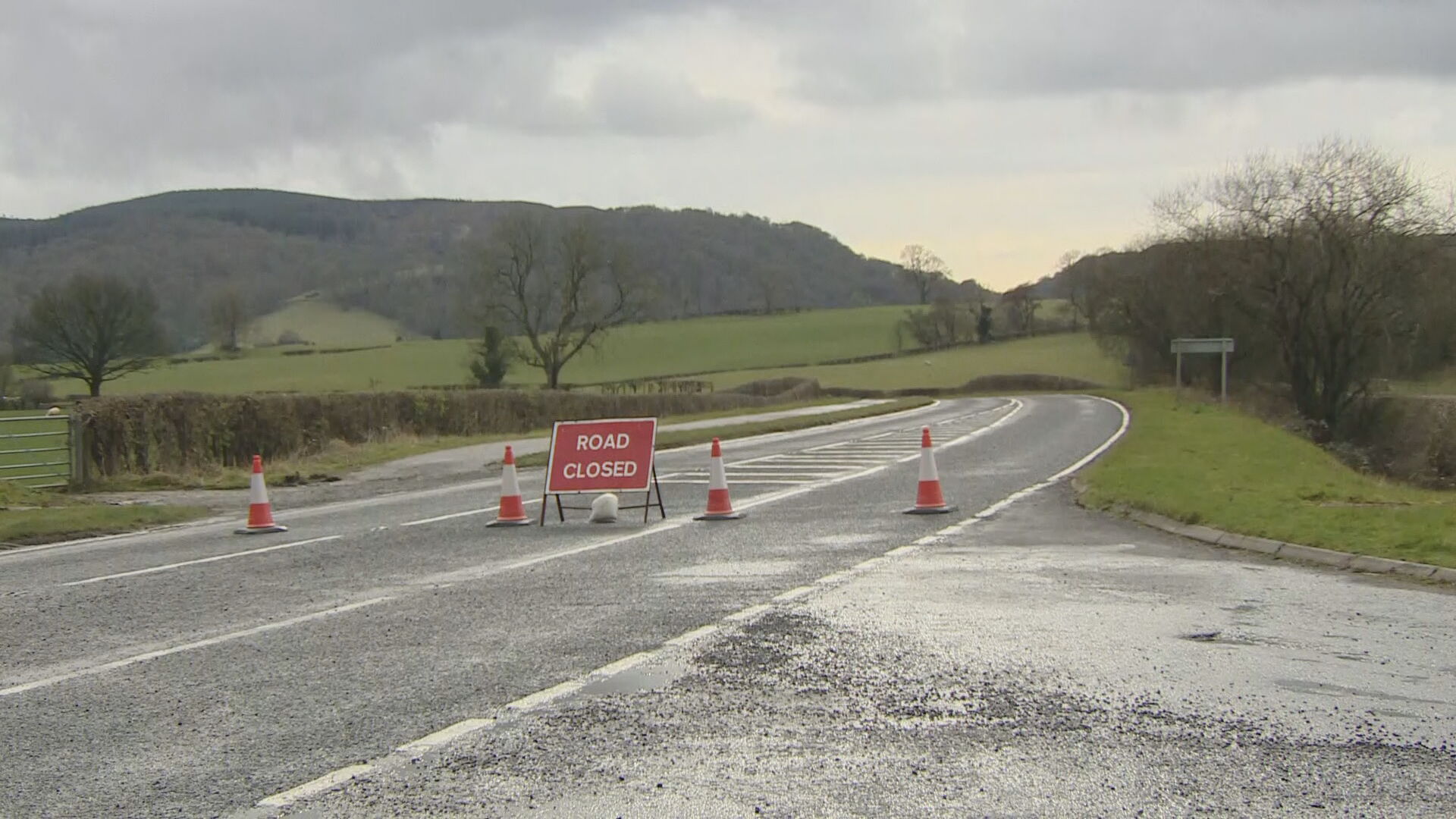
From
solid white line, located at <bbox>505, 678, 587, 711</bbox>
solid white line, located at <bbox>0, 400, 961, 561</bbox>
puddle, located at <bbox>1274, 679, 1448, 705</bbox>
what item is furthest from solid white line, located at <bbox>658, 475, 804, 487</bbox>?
puddle, located at <bbox>1274, 679, 1448, 705</bbox>

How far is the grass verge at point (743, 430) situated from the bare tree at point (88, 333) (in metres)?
33.7

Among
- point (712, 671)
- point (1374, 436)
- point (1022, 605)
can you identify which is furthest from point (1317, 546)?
point (1374, 436)

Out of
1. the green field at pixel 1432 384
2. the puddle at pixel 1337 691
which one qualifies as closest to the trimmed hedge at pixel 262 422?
the puddle at pixel 1337 691

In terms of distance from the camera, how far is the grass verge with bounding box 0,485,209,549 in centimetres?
1492

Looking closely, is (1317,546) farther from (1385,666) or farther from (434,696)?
(434,696)

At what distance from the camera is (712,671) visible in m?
6.80

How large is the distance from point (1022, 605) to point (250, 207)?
18705 centimetres

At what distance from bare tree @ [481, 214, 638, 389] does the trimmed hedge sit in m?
38.6

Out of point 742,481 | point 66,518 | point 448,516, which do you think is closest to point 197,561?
point 448,516

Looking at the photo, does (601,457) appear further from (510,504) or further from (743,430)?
(743,430)

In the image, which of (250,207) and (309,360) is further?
(250,207)

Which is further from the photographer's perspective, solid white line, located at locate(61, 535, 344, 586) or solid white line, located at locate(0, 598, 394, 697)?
solid white line, located at locate(61, 535, 344, 586)

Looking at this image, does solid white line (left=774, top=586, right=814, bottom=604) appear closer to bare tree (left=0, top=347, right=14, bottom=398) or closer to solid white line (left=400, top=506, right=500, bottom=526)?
solid white line (left=400, top=506, right=500, bottom=526)

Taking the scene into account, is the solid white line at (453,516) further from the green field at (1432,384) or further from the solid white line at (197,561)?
the green field at (1432,384)
